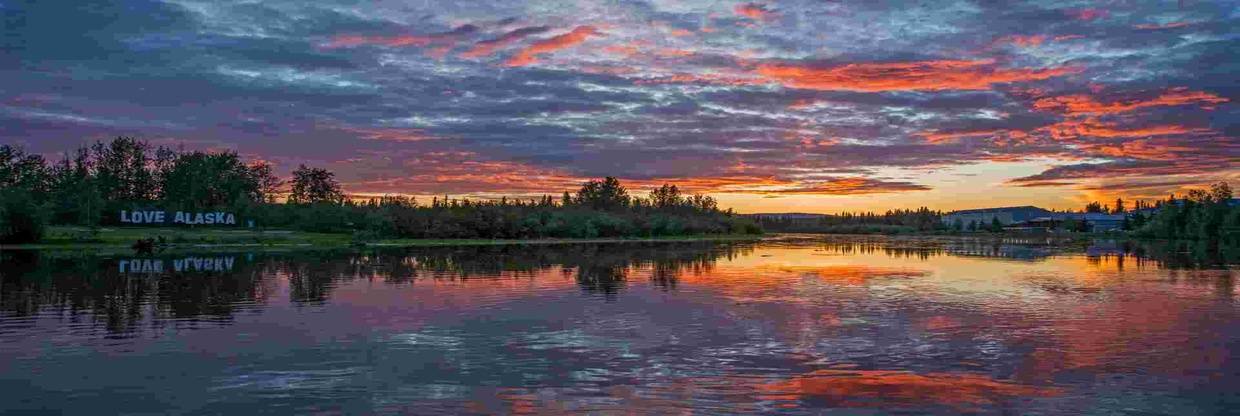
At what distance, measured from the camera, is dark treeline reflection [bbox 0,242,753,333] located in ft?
92.1

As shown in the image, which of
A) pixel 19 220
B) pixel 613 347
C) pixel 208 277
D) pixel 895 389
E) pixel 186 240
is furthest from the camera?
pixel 186 240

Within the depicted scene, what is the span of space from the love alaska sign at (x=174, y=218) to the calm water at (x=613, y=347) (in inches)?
2780

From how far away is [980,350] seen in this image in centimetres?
2045

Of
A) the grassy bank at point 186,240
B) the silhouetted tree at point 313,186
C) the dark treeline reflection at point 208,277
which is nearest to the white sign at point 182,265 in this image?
the dark treeline reflection at point 208,277

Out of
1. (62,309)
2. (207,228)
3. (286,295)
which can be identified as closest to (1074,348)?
(286,295)

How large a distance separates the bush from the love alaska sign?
28.6 meters

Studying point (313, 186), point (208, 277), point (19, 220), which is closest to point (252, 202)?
point (313, 186)

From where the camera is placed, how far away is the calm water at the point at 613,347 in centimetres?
1505

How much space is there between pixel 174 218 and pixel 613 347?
342ft

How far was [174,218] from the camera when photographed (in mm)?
108688

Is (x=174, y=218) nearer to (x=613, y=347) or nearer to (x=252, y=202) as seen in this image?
(x=252, y=202)

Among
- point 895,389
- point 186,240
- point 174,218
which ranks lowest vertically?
point 895,389

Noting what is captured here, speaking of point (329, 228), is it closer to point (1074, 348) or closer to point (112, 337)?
point (112, 337)

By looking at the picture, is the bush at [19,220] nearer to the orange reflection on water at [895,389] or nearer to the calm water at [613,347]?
the calm water at [613,347]
